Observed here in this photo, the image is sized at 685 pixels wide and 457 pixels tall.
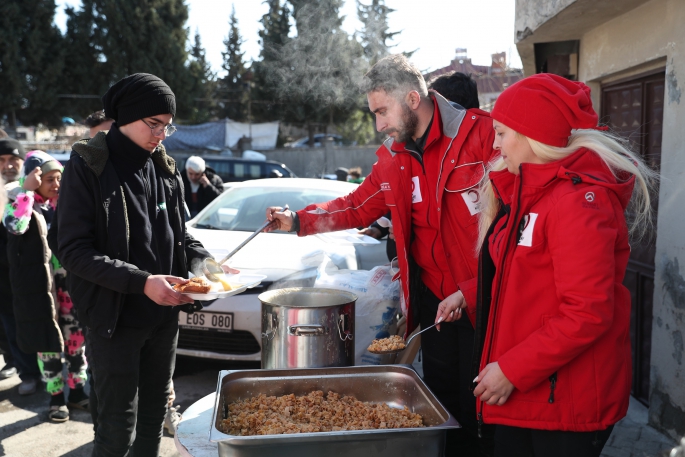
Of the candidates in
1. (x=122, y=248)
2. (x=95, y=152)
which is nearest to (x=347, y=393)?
(x=122, y=248)

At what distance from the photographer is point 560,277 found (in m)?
1.87

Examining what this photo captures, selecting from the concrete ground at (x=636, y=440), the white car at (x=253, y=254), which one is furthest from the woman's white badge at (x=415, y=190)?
the concrete ground at (x=636, y=440)

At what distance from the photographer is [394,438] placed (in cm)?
201

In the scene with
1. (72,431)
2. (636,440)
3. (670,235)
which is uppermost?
(670,235)

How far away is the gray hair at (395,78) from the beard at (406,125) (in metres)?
0.09

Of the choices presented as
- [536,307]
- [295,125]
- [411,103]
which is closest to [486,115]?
[411,103]

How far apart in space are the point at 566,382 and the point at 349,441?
0.73m

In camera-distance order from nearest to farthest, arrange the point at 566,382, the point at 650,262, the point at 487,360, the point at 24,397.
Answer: the point at 566,382 < the point at 487,360 < the point at 650,262 < the point at 24,397

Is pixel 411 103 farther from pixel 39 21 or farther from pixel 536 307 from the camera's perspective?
pixel 39 21

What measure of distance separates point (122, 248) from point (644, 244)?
11.7 feet

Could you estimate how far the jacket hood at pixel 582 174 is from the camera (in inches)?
74.2

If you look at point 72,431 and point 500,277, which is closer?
point 500,277

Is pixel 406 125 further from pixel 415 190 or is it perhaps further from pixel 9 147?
pixel 9 147

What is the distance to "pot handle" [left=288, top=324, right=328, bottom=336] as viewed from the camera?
3.06m
